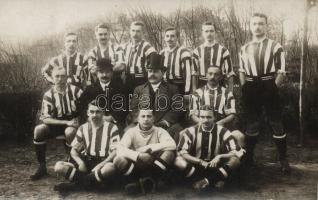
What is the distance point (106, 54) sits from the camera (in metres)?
4.03

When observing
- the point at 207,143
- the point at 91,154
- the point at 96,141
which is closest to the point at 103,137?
the point at 96,141

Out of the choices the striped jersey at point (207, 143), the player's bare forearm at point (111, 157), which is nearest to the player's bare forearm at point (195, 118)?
the striped jersey at point (207, 143)

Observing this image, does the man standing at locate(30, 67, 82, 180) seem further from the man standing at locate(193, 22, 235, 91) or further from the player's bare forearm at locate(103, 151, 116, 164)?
the man standing at locate(193, 22, 235, 91)

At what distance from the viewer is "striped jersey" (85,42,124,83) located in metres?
4.02

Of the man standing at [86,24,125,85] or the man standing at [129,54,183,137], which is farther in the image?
the man standing at [86,24,125,85]

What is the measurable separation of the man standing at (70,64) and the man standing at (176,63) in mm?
858

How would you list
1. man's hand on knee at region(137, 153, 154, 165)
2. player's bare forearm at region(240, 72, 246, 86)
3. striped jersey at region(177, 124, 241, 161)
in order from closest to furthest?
man's hand on knee at region(137, 153, 154, 165)
striped jersey at region(177, 124, 241, 161)
player's bare forearm at region(240, 72, 246, 86)

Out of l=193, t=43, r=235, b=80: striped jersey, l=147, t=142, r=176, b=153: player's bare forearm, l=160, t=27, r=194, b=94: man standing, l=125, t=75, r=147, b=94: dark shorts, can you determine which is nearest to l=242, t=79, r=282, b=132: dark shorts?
l=193, t=43, r=235, b=80: striped jersey

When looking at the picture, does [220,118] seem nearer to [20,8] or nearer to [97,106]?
[97,106]

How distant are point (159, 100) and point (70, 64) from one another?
3.22ft

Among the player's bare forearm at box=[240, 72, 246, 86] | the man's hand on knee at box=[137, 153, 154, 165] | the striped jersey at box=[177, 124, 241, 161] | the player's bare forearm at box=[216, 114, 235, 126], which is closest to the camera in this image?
the man's hand on knee at box=[137, 153, 154, 165]

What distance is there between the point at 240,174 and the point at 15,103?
7.68ft

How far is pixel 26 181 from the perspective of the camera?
3814 millimetres

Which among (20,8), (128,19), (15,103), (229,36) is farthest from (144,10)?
(15,103)
